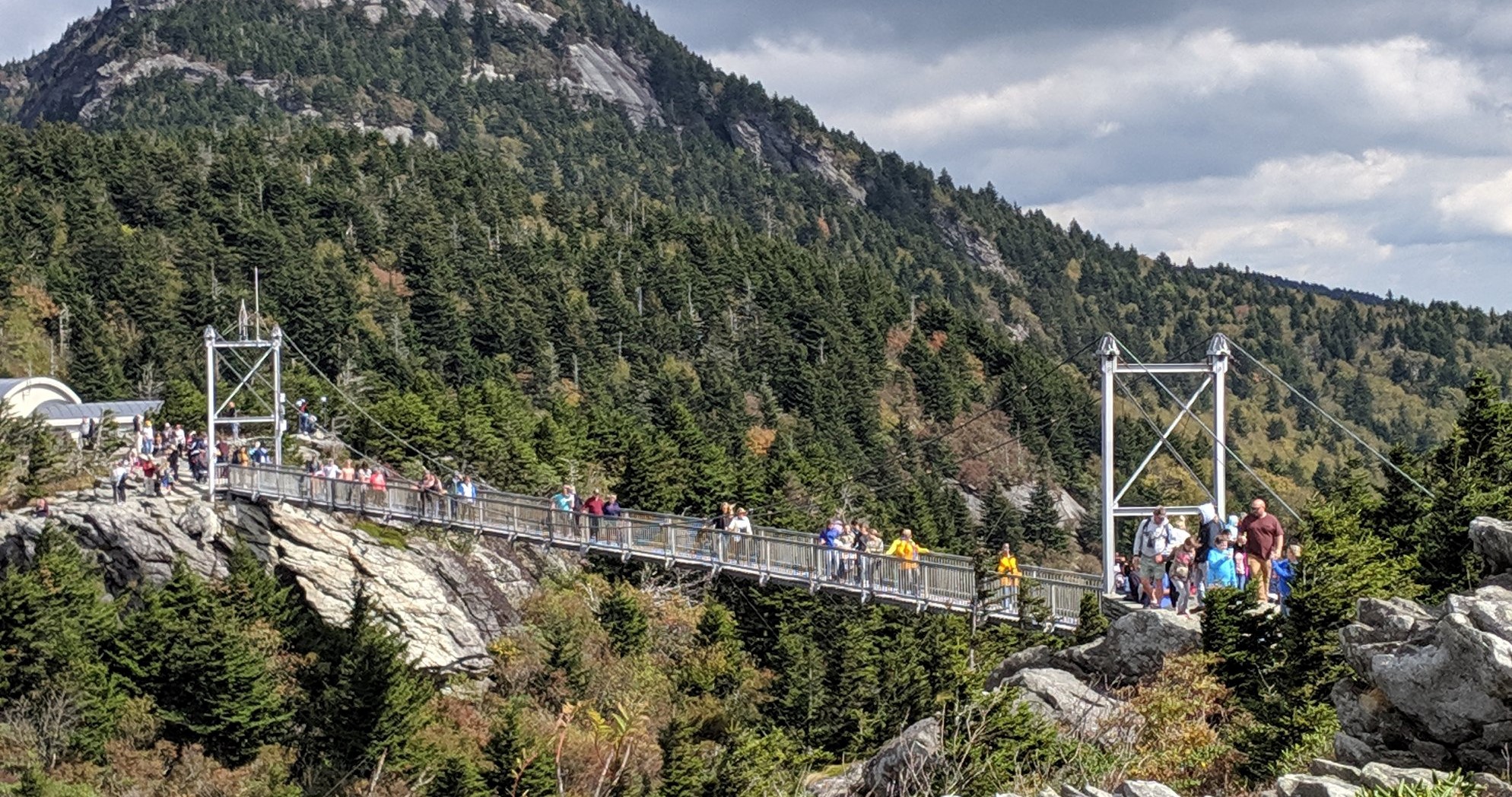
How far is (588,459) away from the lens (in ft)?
177

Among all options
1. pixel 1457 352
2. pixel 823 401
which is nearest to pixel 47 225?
pixel 823 401

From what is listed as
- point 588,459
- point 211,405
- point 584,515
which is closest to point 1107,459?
point 584,515

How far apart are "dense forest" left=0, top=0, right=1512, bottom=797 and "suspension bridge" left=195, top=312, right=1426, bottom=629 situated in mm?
1238

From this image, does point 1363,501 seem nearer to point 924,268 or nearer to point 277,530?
point 277,530

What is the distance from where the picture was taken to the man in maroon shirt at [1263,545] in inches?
627

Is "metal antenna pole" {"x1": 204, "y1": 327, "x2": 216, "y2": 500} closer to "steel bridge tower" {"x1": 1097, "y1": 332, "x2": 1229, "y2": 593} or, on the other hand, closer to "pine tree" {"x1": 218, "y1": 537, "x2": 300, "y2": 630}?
"pine tree" {"x1": 218, "y1": 537, "x2": 300, "y2": 630}

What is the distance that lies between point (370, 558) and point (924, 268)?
484 ft


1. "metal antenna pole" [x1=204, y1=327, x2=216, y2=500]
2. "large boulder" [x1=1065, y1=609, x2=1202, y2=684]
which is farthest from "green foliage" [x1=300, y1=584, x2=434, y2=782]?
"large boulder" [x1=1065, y1=609, x2=1202, y2=684]

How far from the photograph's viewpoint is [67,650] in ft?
107

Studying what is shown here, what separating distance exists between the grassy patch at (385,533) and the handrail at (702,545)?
380cm

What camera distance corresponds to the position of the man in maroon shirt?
15.9 meters

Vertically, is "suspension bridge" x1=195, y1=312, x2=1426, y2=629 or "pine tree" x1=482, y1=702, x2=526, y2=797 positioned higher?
"suspension bridge" x1=195, y1=312, x2=1426, y2=629

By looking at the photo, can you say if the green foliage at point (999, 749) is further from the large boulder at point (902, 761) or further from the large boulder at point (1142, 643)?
the large boulder at point (1142, 643)

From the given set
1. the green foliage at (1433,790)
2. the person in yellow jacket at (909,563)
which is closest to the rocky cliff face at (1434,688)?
the green foliage at (1433,790)
